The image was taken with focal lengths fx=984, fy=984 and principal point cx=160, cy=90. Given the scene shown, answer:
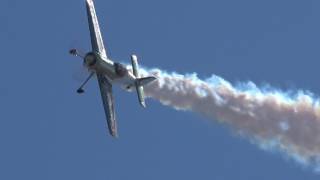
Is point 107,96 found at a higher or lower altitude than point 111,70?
lower

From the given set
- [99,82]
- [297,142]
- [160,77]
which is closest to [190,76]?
[160,77]

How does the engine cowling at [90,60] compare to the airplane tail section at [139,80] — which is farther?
the engine cowling at [90,60]

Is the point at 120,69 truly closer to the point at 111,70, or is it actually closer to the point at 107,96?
the point at 111,70

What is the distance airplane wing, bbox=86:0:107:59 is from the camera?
7744 centimetres

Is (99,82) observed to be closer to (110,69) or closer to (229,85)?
(110,69)

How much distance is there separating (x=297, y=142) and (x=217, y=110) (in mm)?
7751

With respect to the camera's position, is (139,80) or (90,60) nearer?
(90,60)

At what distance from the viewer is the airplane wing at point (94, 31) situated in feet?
254

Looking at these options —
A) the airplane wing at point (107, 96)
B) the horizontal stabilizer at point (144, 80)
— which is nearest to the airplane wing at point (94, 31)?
the airplane wing at point (107, 96)

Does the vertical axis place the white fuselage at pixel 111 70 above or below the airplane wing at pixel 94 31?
below

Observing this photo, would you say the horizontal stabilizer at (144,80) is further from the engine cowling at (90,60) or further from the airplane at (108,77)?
the engine cowling at (90,60)

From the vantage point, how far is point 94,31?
7912cm

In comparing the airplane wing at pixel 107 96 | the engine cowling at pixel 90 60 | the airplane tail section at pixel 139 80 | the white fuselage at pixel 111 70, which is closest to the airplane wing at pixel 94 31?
the white fuselage at pixel 111 70

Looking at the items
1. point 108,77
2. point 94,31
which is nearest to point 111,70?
point 108,77
